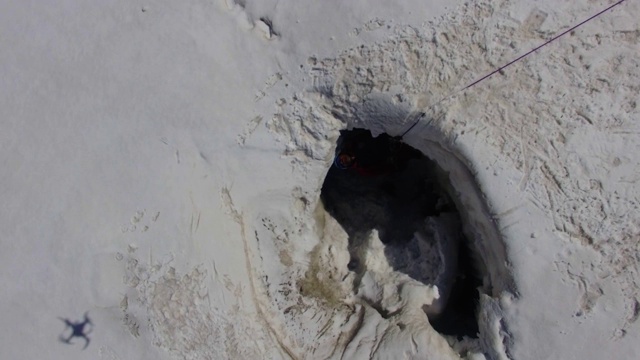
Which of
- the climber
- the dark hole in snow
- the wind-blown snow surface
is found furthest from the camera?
the climber

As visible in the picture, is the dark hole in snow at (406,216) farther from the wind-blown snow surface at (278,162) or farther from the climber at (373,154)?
the wind-blown snow surface at (278,162)

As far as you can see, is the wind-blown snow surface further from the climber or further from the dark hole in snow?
the climber

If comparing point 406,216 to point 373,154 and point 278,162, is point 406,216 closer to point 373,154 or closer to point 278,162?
point 373,154

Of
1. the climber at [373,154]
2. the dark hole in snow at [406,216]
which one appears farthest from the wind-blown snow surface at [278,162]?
the climber at [373,154]

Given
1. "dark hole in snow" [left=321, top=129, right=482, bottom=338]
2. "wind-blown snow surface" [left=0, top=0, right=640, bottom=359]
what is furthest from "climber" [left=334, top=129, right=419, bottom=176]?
Result: "wind-blown snow surface" [left=0, top=0, right=640, bottom=359]

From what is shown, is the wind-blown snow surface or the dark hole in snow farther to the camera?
the dark hole in snow

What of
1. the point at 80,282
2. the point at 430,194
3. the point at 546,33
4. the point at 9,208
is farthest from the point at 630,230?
the point at 9,208
